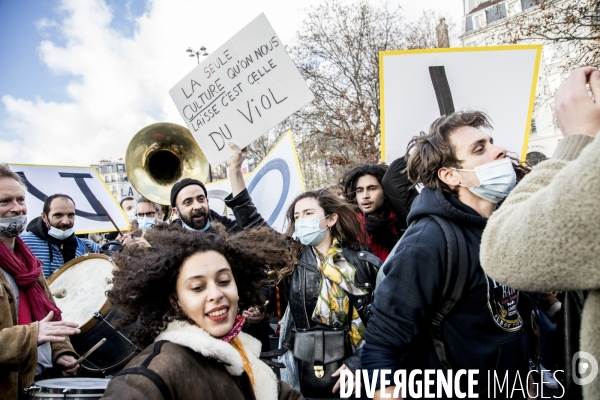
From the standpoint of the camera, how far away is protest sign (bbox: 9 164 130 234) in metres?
5.56

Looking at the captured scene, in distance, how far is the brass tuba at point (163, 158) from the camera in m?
5.77

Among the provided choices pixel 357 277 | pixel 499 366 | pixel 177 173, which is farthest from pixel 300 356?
pixel 177 173

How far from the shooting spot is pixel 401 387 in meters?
1.62

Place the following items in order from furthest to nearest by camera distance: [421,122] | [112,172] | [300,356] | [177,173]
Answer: [112,172]
[177,173]
[421,122]
[300,356]

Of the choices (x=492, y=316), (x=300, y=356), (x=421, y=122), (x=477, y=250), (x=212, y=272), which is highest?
(x=421, y=122)

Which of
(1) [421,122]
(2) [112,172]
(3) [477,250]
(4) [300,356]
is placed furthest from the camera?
(2) [112,172]

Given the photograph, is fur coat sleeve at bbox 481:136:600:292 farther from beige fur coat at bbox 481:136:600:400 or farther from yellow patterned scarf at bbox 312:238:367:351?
yellow patterned scarf at bbox 312:238:367:351

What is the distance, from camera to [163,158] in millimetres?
6039

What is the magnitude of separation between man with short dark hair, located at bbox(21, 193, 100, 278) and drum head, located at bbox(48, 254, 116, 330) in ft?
3.97

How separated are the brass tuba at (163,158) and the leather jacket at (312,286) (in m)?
3.33

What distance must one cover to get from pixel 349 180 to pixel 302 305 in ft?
5.31

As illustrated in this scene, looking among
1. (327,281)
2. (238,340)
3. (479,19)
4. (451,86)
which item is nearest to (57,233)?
(327,281)

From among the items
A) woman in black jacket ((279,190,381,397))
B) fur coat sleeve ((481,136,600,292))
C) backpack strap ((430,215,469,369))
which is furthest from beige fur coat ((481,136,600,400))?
woman in black jacket ((279,190,381,397))

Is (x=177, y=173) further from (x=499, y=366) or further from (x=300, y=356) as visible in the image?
(x=499, y=366)
